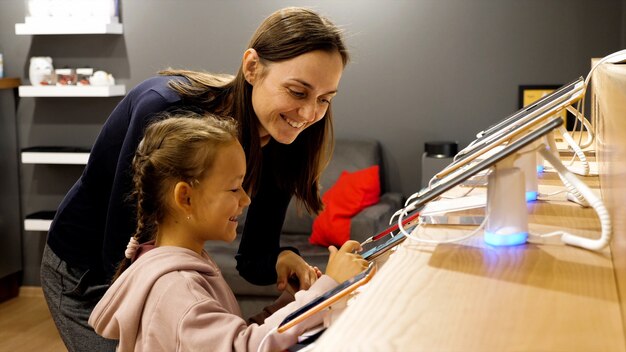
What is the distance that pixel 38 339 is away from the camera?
4.50 metres

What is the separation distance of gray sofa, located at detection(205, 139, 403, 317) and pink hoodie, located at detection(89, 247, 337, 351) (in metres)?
2.67

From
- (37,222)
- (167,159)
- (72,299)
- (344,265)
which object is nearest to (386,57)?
(37,222)

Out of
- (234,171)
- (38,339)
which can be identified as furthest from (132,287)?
(38,339)

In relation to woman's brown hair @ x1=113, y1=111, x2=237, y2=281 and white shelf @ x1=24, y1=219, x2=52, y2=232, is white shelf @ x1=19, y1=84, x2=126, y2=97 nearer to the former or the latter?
white shelf @ x1=24, y1=219, x2=52, y2=232

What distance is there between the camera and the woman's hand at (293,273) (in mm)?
1640

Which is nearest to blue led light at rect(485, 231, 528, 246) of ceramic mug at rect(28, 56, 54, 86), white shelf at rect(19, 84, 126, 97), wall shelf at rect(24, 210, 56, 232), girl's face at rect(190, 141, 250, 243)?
girl's face at rect(190, 141, 250, 243)

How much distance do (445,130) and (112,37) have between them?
2.28 m

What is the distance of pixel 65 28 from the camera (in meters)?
5.02

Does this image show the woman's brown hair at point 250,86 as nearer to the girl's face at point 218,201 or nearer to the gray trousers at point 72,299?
the girl's face at point 218,201

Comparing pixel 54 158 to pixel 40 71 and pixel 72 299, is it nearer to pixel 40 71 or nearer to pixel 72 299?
pixel 40 71

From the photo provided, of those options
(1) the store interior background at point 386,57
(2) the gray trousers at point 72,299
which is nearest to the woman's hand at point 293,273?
(2) the gray trousers at point 72,299

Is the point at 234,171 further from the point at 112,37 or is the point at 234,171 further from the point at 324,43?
the point at 112,37

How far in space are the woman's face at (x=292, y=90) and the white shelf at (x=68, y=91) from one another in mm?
3418

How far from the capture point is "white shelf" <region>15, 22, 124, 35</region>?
4.98 meters
